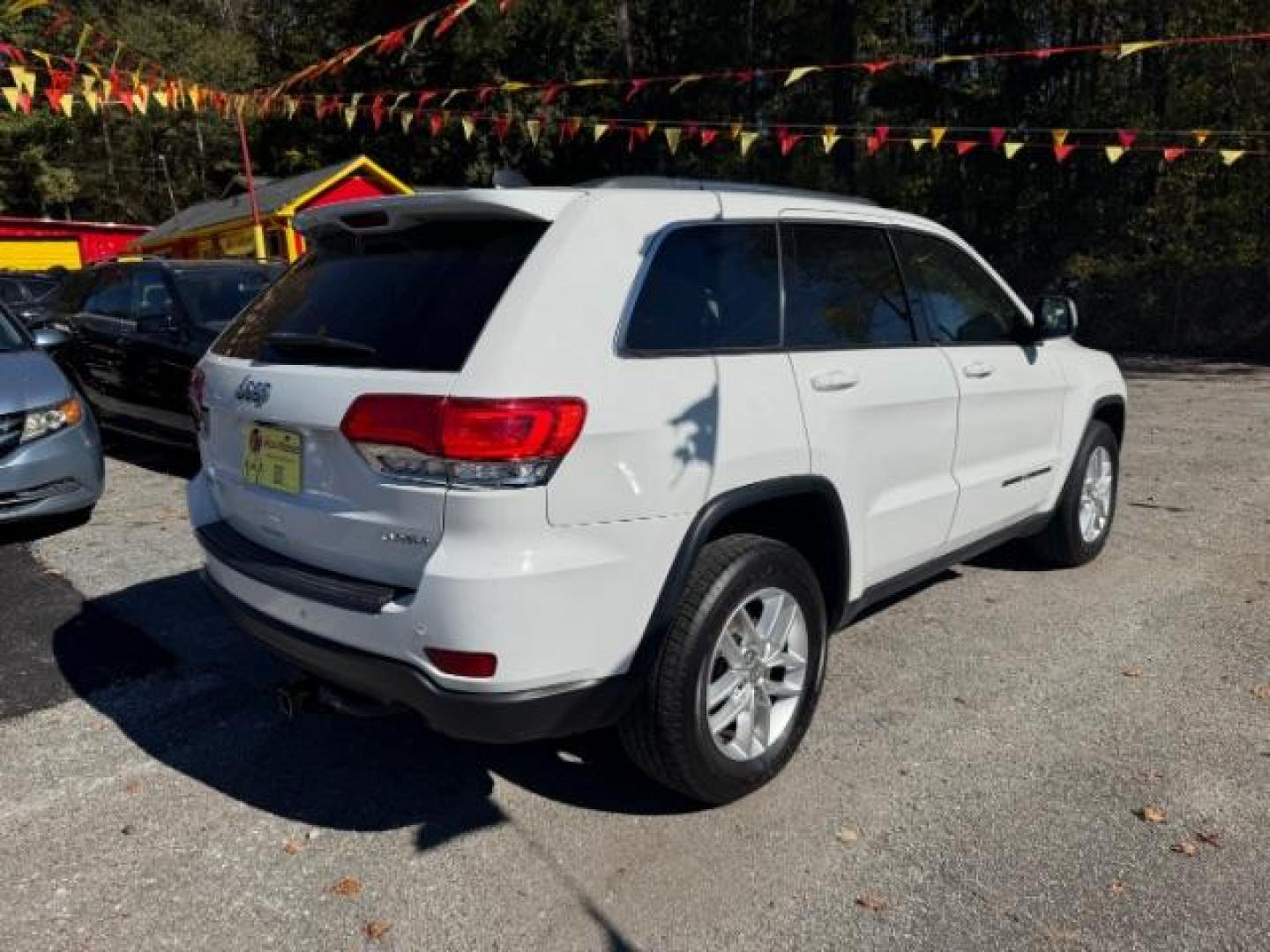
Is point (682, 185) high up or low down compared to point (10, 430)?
up

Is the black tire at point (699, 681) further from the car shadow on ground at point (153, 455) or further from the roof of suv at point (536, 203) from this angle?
the car shadow on ground at point (153, 455)

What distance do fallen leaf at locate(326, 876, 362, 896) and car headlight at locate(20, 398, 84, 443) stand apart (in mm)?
4077

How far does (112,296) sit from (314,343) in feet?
22.6

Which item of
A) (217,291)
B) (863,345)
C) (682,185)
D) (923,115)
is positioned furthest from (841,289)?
(923,115)

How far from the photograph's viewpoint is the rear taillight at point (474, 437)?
2.28m

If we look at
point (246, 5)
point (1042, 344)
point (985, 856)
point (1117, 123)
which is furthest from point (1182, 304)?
point (246, 5)

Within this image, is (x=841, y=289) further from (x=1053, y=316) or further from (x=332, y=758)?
(x=332, y=758)

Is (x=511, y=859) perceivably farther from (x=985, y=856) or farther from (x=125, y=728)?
(x=125, y=728)

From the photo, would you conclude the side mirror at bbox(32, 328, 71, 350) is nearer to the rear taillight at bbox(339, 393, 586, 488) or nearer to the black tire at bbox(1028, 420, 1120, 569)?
the rear taillight at bbox(339, 393, 586, 488)

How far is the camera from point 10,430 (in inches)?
211

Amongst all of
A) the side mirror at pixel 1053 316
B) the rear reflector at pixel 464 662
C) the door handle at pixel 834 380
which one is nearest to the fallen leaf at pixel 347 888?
the rear reflector at pixel 464 662

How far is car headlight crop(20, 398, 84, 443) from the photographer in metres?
5.45

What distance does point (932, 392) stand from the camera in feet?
11.7

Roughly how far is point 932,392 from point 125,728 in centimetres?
322
